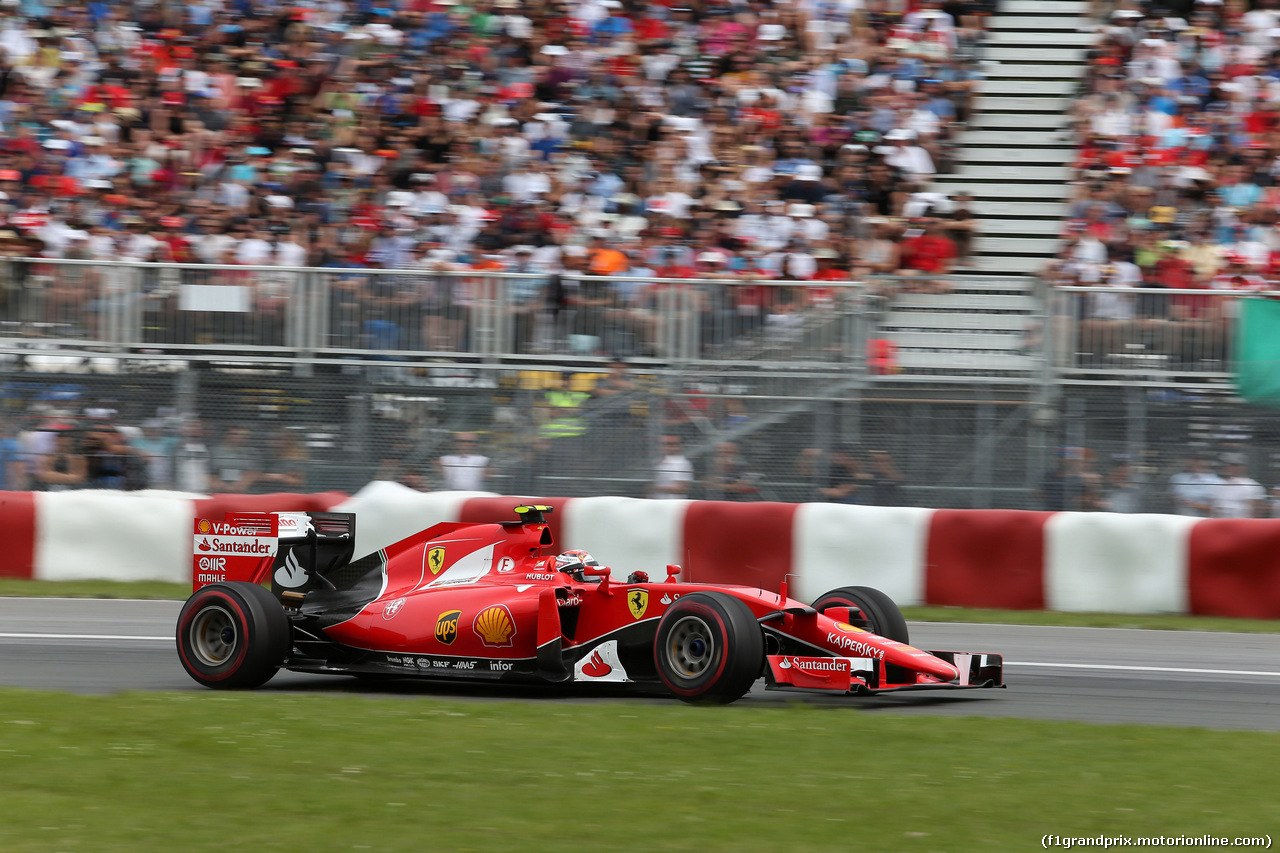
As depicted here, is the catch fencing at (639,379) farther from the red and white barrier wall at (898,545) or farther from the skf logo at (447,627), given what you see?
the skf logo at (447,627)

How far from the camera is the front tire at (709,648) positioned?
23.0 feet

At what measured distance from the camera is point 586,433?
12.8 metres

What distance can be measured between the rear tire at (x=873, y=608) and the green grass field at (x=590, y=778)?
0.83m

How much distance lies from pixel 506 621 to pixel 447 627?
34cm

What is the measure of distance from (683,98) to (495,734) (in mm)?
10941

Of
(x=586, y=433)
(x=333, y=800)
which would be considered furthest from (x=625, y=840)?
(x=586, y=433)

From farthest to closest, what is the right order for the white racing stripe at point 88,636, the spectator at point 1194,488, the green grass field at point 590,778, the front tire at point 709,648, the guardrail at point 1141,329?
the guardrail at point 1141,329 → the spectator at point 1194,488 → the white racing stripe at point 88,636 → the front tire at point 709,648 → the green grass field at point 590,778

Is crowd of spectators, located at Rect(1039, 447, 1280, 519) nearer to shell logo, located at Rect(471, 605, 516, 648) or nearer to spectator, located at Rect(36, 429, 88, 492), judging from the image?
shell logo, located at Rect(471, 605, 516, 648)

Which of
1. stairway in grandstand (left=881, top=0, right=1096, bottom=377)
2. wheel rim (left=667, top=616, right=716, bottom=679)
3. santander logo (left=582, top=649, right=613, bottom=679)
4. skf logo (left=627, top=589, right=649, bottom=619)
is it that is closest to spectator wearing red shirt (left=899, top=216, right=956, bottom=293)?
stairway in grandstand (left=881, top=0, right=1096, bottom=377)

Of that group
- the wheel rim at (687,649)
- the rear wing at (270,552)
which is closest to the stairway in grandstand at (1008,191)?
the rear wing at (270,552)

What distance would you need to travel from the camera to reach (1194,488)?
11.9 metres

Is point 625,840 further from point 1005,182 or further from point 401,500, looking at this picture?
point 1005,182

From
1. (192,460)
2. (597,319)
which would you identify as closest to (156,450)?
(192,460)

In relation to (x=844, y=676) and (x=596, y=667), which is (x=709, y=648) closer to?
(x=844, y=676)
